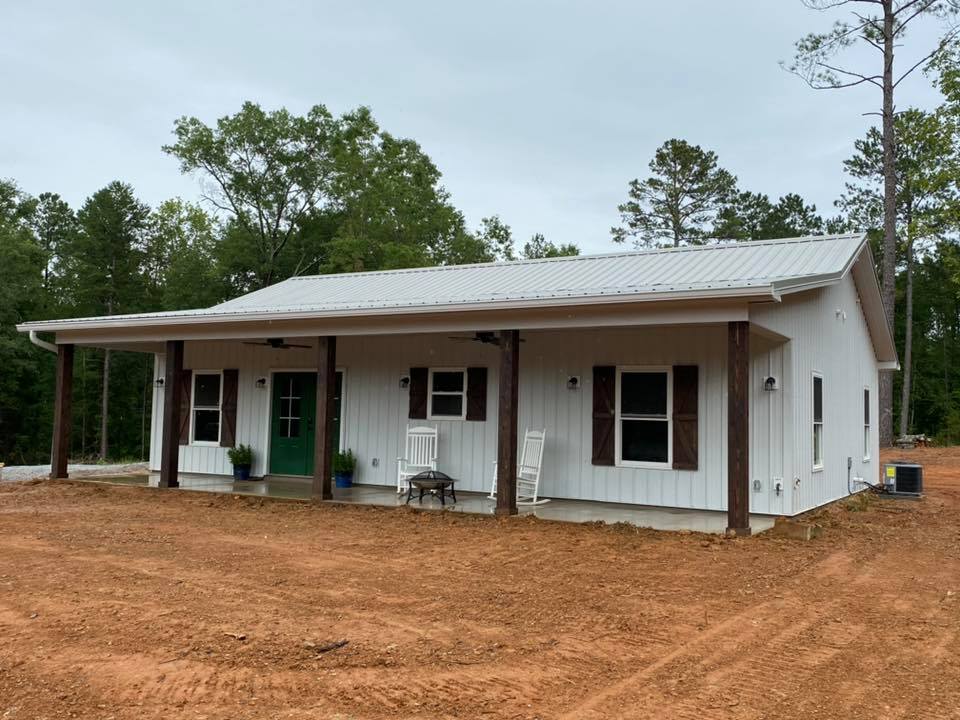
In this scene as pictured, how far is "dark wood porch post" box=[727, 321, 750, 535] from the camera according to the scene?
7203 mm

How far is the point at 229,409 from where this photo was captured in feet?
40.5

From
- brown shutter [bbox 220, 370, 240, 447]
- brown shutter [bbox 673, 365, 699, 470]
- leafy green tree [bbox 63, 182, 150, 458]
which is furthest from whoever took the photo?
leafy green tree [bbox 63, 182, 150, 458]

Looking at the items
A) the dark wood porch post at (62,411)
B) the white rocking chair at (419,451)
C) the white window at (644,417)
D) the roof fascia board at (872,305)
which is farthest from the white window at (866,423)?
the dark wood porch post at (62,411)

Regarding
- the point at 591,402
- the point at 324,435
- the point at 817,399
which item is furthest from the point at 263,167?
the point at 817,399

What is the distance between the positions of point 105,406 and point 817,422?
2598cm

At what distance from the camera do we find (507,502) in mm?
8328

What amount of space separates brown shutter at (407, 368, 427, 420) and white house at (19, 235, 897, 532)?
0.10ft

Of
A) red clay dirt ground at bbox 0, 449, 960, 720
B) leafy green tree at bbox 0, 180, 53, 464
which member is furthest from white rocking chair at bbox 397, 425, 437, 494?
leafy green tree at bbox 0, 180, 53, 464

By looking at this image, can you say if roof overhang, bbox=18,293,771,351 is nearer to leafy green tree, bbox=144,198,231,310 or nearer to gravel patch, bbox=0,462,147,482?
gravel patch, bbox=0,462,147,482

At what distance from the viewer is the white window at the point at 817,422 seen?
9563 mm

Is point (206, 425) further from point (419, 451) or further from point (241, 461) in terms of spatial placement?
point (419, 451)

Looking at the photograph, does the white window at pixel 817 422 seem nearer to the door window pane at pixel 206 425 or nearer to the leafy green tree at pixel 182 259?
the door window pane at pixel 206 425

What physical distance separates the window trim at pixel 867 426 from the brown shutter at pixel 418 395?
23.5 ft

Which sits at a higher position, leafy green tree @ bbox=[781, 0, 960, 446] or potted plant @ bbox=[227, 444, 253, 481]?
leafy green tree @ bbox=[781, 0, 960, 446]
